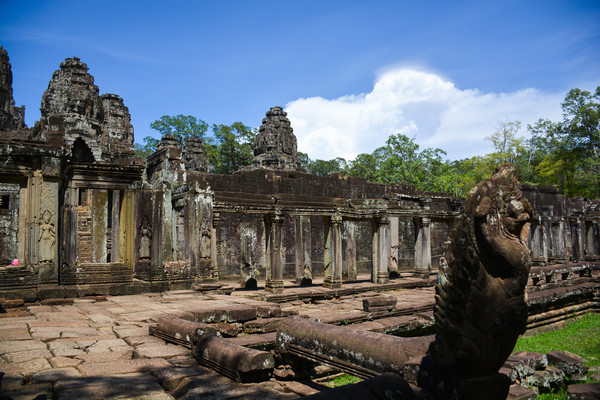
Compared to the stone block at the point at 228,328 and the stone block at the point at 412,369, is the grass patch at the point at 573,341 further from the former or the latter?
the stone block at the point at 412,369

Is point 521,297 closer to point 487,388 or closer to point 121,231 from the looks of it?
point 487,388

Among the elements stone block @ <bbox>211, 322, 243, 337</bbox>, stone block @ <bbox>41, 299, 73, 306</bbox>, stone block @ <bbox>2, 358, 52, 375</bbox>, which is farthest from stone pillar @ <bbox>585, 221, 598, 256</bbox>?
stone block @ <bbox>2, 358, 52, 375</bbox>

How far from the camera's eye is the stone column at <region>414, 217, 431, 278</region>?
16.4 meters

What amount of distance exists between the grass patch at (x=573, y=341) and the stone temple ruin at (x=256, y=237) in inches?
24.0

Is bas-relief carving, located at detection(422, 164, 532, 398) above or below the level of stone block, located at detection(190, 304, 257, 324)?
above

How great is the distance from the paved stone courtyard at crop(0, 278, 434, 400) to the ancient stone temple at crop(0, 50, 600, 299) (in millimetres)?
1686

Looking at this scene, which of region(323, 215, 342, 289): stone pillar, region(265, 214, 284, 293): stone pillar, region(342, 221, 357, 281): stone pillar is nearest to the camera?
region(265, 214, 284, 293): stone pillar

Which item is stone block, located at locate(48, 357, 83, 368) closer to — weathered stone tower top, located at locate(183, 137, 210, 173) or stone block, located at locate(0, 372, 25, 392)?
stone block, located at locate(0, 372, 25, 392)

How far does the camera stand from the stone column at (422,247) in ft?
53.7

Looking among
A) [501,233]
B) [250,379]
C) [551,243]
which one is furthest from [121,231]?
[551,243]

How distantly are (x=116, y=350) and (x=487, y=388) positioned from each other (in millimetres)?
4201

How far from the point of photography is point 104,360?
4.95 meters

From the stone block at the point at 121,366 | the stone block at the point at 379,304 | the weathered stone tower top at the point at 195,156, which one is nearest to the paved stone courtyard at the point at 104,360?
the stone block at the point at 121,366

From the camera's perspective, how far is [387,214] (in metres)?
14.8
